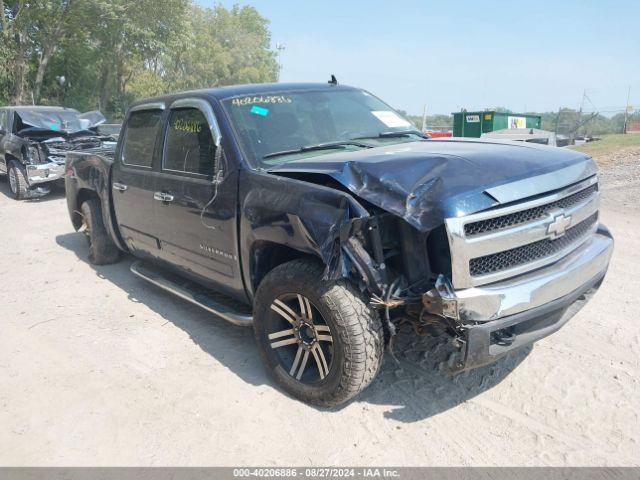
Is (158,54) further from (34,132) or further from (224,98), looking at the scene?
(224,98)

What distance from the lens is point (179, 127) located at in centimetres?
435

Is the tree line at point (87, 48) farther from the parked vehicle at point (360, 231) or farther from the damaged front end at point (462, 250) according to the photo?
the damaged front end at point (462, 250)

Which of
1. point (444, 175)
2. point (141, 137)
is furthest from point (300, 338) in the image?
point (141, 137)

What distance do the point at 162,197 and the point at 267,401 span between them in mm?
1971

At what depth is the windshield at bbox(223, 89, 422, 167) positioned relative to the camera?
12.3 ft

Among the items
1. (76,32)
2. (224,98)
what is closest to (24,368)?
(224,98)

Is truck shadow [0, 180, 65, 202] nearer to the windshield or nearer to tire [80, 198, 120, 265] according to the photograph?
tire [80, 198, 120, 265]

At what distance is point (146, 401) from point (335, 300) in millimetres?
1501

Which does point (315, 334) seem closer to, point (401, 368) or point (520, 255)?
point (401, 368)

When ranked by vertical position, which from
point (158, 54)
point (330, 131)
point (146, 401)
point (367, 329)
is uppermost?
point (158, 54)

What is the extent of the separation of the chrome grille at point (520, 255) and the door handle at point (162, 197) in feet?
8.41

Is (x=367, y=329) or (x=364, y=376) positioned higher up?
(x=367, y=329)

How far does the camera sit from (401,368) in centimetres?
364

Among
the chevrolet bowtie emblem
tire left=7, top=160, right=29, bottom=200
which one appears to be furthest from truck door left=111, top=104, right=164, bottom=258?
Answer: tire left=7, top=160, right=29, bottom=200
